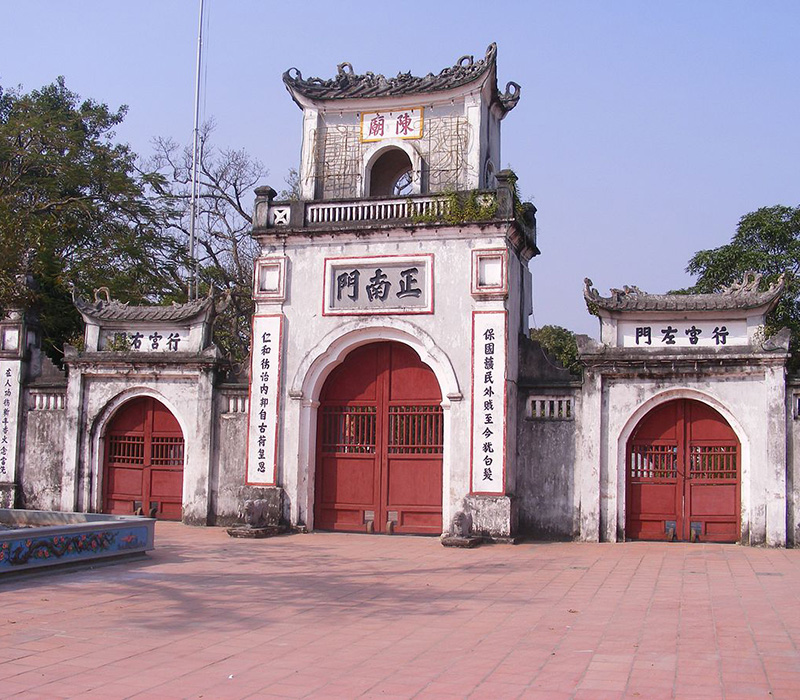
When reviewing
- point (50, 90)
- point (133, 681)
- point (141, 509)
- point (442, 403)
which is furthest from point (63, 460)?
point (50, 90)

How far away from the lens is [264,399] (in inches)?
546

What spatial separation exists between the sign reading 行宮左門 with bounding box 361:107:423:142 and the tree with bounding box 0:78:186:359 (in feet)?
23.1

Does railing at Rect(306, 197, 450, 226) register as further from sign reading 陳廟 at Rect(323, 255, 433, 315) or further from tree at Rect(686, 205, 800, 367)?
tree at Rect(686, 205, 800, 367)

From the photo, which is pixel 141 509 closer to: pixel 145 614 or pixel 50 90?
pixel 145 614

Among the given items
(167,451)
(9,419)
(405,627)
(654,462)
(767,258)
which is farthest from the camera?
(767,258)

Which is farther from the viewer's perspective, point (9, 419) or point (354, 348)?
point (9, 419)

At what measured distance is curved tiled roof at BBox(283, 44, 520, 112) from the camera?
14023 millimetres

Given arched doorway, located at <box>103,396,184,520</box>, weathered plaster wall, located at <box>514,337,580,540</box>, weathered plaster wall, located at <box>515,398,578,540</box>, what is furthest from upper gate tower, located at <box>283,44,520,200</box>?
arched doorway, located at <box>103,396,184,520</box>

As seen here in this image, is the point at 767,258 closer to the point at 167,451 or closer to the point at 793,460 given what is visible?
the point at 793,460

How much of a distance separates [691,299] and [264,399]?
661 centimetres

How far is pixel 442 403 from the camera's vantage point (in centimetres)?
1312

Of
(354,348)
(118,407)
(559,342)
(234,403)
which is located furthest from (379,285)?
(559,342)

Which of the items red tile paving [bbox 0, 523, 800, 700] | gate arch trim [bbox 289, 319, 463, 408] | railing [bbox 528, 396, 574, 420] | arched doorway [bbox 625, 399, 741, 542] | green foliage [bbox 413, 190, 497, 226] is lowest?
red tile paving [bbox 0, 523, 800, 700]

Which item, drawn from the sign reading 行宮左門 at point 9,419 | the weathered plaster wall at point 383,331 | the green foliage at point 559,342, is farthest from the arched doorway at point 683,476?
the green foliage at point 559,342
